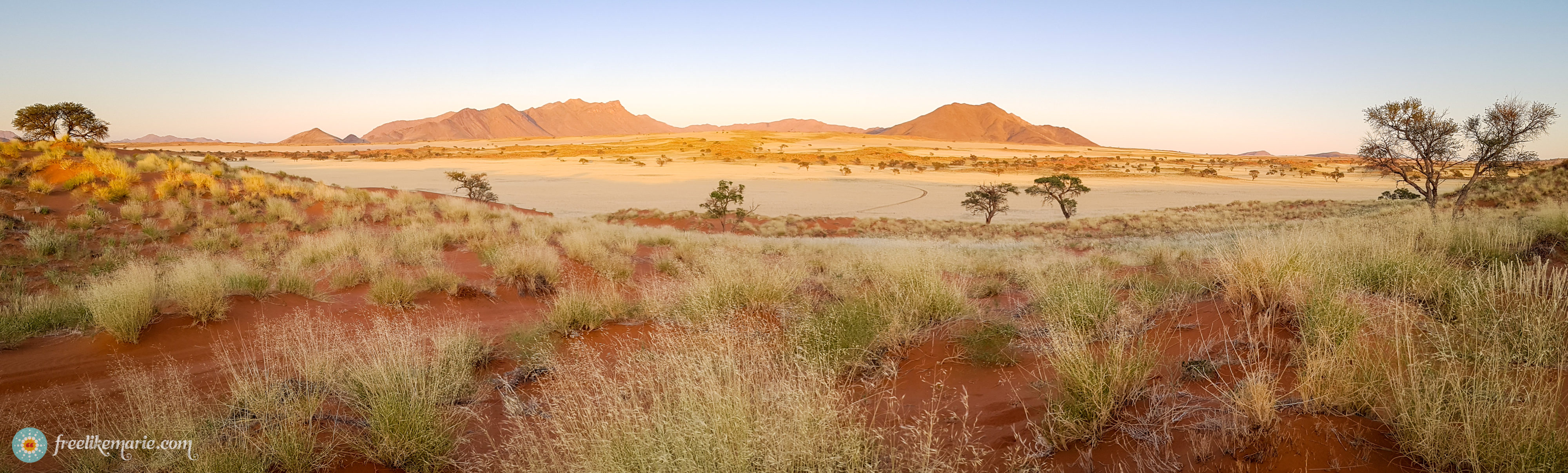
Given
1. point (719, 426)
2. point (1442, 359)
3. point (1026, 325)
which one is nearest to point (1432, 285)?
point (1442, 359)

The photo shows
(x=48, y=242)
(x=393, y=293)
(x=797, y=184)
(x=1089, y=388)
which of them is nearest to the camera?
(x=1089, y=388)

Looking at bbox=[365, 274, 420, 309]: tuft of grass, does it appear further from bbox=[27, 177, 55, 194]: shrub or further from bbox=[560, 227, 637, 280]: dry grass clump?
bbox=[27, 177, 55, 194]: shrub

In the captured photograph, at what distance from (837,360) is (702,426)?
1.67 metres

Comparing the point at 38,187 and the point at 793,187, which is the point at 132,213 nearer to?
the point at 38,187

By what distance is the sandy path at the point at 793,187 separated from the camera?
39875mm

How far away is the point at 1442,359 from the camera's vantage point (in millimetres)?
3197

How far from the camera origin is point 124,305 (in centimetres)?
641

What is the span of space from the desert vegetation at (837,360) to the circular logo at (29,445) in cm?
13

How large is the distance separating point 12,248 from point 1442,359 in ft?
61.5

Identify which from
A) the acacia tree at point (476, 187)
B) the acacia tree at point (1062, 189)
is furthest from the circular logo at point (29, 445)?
the acacia tree at point (1062, 189)

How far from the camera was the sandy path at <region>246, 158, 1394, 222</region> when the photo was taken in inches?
1570

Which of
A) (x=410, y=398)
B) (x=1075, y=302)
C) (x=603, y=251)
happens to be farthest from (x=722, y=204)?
(x=410, y=398)

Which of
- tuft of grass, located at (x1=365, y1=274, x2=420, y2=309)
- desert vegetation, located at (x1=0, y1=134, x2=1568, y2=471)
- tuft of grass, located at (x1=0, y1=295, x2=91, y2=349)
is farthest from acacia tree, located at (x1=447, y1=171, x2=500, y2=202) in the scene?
tuft of grass, located at (x1=0, y1=295, x2=91, y2=349)

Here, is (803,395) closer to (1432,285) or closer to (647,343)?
(647,343)
